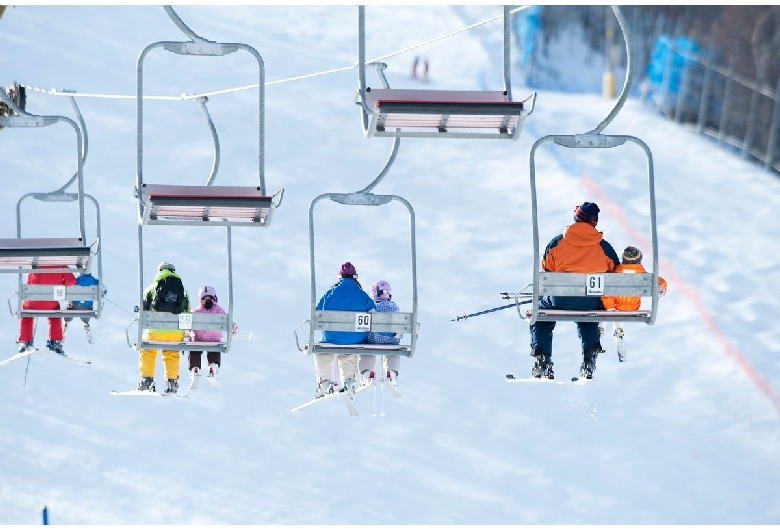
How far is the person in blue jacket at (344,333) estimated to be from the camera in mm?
14680

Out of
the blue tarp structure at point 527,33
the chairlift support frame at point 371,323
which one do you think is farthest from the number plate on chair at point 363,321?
the blue tarp structure at point 527,33

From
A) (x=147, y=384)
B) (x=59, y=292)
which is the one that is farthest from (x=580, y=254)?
(x=59, y=292)

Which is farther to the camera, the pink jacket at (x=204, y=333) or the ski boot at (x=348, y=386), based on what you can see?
the pink jacket at (x=204, y=333)

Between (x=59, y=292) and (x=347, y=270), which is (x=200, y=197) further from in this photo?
(x=59, y=292)

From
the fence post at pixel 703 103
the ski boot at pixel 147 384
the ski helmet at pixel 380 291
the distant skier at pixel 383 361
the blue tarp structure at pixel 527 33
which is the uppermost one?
the blue tarp structure at pixel 527 33

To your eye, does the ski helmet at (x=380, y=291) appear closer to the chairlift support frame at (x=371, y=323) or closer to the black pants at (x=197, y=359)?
the black pants at (x=197, y=359)

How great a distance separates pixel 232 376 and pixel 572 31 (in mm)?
21046

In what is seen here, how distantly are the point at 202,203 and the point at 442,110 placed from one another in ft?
5.96

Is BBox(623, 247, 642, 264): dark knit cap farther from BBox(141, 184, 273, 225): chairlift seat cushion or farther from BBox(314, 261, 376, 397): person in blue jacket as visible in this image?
BBox(141, 184, 273, 225): chairlift seat cushion

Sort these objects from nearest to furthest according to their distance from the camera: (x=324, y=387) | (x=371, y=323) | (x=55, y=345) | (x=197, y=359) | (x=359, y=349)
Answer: (x=359, y=349) → (x=371, y=323) → (x=324, y=387) → (x=197, y=359) → (x=55, y=345)

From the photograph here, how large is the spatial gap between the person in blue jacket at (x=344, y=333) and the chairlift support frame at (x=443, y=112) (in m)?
2.97

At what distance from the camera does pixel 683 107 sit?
36438 mm

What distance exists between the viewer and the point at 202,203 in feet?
40.8

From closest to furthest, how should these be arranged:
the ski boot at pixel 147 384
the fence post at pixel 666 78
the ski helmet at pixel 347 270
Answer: the ski helmet at pixel 347 270 < the ski boot at pixel 147 384 < the fence post at pixel 666 78
